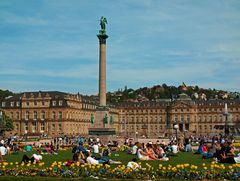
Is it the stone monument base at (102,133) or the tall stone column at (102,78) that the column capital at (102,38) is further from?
the stone monument base at (102,133)

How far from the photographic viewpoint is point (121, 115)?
181250 mm

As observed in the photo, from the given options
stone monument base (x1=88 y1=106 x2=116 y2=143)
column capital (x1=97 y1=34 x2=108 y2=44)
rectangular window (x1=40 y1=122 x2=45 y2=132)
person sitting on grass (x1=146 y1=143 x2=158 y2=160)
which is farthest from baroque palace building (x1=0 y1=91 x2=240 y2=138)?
person sitting on grass (x1=146 y1=143 x2=158 y2=160)

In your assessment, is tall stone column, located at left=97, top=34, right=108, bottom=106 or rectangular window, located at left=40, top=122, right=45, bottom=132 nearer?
tall stone column, located at left=97, top=34, right=108, bottom=106

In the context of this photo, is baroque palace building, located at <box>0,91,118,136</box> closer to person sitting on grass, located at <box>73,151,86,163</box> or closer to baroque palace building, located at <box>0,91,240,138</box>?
baroque palace building, located at <box>0,91,240,138</box>

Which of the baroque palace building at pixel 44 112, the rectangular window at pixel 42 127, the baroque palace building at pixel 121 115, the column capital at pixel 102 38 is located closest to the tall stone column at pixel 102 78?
the column capital at pixel 102 38

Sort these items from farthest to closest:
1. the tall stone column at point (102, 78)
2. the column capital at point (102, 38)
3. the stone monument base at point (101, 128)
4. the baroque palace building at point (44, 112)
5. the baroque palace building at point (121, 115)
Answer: the baroque palace building at point (121, 115) < the baroque palace building at point (44, 112) < the column capital at point (102, 38) < the tall stone column at point (102, 78) < the stone monument base at point (101, 128)

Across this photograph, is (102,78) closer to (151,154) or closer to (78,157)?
(151,154)

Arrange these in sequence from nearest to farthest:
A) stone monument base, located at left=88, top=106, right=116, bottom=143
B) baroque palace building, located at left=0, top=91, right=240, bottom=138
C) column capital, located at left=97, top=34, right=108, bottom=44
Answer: stone monument base, located at left=88, top=106, right=116, bottom=143, column capital, located at left=97, top=34, right=108, bottom=44, baroque palace building, located at left=0, top=91, right=240, bottom=138

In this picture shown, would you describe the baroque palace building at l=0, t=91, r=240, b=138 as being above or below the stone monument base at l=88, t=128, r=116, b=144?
above

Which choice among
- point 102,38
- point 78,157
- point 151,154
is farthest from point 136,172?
point 102,38

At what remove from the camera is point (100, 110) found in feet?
219

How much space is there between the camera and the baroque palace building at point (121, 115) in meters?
133

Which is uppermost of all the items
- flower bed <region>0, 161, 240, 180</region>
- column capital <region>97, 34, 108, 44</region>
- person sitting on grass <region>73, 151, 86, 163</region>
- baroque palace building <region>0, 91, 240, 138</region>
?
column capital <region>97, 34, 108, 44</region>

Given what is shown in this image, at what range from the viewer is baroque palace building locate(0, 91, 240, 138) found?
133125mm
